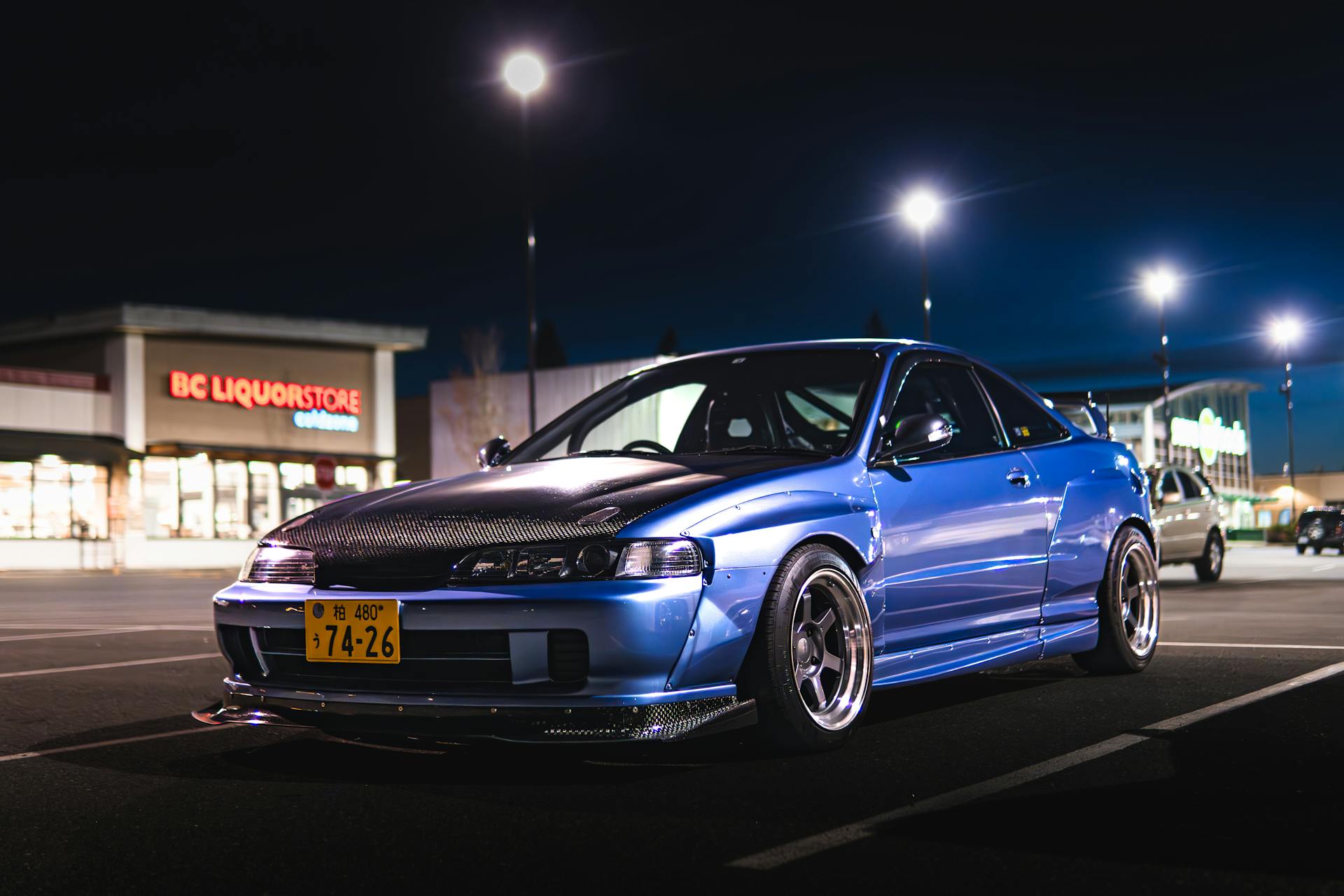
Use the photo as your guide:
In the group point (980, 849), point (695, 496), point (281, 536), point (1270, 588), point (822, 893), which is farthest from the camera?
point (1270, 588)

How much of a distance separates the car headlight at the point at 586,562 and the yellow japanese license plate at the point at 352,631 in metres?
0.28

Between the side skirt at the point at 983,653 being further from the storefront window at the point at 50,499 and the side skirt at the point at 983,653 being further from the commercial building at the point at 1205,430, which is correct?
the commercial building at the point at 1205,430

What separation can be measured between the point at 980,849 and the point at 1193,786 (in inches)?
43.2

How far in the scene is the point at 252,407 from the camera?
40.9 metres

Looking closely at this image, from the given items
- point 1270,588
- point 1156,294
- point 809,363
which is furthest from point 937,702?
point 1156,294

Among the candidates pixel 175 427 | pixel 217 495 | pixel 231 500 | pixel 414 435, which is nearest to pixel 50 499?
pixel 175 427

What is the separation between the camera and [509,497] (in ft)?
16.3

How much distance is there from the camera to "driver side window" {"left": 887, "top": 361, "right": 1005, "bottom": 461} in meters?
6.32

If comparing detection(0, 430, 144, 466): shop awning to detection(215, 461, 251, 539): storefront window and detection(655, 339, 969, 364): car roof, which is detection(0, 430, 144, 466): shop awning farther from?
detection(655, 339, 969, 364): car roof

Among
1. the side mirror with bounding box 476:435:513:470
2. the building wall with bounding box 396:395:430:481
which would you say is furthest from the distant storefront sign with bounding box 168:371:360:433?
the side mirror with bounding box 476:435:513:470

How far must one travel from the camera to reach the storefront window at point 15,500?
116 ft

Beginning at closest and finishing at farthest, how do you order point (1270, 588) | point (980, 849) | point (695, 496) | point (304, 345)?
1. point (980, 849)
2. point (695, 496)
3. point (1270, 588)
4. point (304, 345)

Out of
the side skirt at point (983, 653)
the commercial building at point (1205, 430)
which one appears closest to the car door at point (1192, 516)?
the side skirt at point (983, 653)

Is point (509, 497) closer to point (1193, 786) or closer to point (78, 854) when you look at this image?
point (78, 854)
